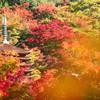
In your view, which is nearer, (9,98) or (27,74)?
(9,98)

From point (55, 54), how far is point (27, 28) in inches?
364

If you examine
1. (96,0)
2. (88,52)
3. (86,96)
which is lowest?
(86,96)

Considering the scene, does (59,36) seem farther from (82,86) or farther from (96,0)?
(96,0)

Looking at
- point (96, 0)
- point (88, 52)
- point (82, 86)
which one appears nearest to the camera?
point (88, 52)

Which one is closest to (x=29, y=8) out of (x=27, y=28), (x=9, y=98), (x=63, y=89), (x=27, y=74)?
(x=27, y=28)

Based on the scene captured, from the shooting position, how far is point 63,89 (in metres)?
17.0

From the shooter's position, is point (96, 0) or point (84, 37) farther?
point (96, 0)

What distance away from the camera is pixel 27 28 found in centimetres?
2577

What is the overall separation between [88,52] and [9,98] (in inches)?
330

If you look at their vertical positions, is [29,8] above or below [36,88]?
above

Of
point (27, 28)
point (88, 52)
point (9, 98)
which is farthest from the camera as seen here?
point (27, 28)

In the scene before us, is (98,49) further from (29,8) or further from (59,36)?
(29,8)

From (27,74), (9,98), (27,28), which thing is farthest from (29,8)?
(9,98)

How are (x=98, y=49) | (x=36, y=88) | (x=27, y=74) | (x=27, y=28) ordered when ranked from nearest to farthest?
1. (x=36, y=88)
2. (x=27, y=74)
3. (x=98, y=49)
4. (x=27, y=28)
